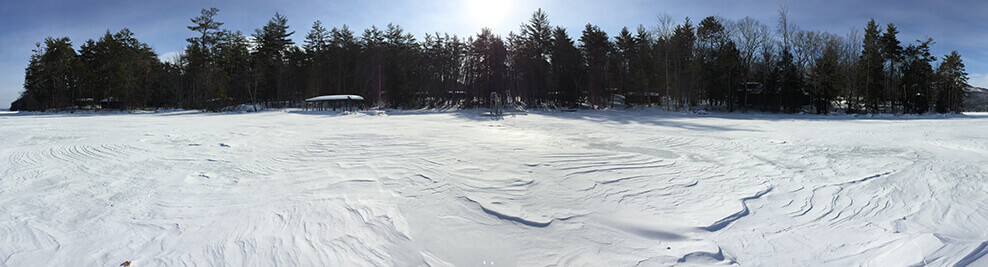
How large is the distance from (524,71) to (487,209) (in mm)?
A: 27412

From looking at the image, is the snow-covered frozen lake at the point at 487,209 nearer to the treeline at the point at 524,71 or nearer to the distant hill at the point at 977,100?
the treeline at the point at 524,71

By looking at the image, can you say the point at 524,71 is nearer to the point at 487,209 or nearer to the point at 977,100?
the point at 487,209

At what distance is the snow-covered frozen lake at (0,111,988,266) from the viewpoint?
2084 millimetres

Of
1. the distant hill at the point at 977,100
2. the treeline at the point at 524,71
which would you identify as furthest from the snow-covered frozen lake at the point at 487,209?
the distant hill at the point at 977,100

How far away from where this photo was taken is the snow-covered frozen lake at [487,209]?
2.08 m

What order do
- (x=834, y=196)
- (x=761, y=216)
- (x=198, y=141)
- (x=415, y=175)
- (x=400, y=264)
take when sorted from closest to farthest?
(x=400, y=264) → (x=761, y=216) → (x=834, y=196) → (x=415, y=175) → (x=198, y=141)

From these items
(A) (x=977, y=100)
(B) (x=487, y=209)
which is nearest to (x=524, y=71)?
(B) (x=487, y=209)

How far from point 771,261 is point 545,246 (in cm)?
118

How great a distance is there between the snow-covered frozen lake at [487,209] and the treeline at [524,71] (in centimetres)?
2147

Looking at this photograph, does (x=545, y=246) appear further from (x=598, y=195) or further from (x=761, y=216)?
(x=761, y=216)

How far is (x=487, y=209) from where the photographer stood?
2898 mm

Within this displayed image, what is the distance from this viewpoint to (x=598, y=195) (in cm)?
328

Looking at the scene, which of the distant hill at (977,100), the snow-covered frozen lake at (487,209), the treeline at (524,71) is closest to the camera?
the snow-covered frozen lake at (487,209)

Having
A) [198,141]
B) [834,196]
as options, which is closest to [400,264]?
[834,196]
